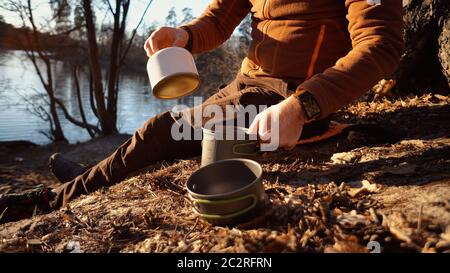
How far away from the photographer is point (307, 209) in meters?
1.67

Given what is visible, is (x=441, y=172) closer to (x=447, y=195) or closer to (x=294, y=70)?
(x=447, y=195)

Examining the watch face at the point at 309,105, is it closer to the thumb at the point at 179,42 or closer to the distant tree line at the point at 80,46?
the thumb at the point at 179,42

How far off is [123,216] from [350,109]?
3.19 meters

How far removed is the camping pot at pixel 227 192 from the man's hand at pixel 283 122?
0.15 meters

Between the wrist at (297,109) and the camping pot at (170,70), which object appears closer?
the wrist at (297,109)

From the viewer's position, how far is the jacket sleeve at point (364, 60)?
188 centimetres

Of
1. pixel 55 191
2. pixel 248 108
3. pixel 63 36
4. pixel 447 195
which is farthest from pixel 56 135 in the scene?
pixel 447 195

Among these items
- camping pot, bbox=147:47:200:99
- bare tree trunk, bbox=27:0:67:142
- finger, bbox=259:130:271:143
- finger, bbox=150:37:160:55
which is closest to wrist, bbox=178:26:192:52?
finger, bbox=150:37:160:55

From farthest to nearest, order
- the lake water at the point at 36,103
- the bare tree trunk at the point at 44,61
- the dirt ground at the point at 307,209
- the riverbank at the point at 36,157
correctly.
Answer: the lake water at the point at 36,103 < the bare tree trunk at the point at 44,61 < the riverbank at the point at 36,157 < the dirt ground at the point at 307,209

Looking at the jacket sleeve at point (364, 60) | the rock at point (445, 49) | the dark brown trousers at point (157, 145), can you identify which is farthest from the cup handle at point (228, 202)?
the rock at point (445, 49)

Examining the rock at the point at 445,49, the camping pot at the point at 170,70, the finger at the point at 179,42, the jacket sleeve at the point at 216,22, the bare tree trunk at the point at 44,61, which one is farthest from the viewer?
the bare tree trunk at the point at 44,61

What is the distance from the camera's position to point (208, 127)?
2172 millimetres

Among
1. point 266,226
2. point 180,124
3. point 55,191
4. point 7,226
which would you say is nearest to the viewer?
point 266,226

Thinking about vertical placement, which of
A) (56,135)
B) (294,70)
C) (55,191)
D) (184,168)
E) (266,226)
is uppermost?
(294,70)
